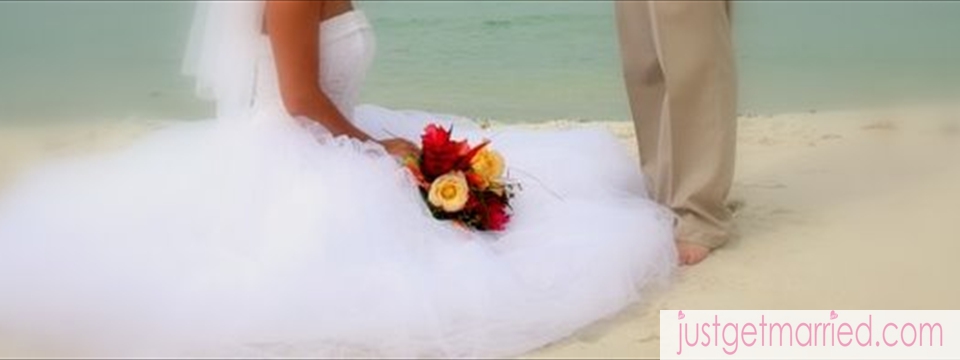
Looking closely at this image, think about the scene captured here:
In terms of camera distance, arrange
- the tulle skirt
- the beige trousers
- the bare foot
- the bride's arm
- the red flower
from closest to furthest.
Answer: the tulle skirt → the bride's arm → the red flower → the beige trousers → the bare foot

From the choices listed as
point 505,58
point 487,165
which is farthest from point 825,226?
point 505,58

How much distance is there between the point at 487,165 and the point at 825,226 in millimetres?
1223

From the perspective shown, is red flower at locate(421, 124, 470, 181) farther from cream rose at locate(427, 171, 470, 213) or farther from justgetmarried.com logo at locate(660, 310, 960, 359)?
justgetmarried.com logo at locate(660, 310, 960, 359)

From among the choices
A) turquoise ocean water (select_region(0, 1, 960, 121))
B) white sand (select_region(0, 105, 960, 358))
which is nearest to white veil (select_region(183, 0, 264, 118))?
white sand (select_region(0, 105, 960, 358))

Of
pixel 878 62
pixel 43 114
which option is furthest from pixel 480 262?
pixel 878 62

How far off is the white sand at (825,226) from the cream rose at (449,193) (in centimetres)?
46

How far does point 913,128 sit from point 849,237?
6.71 feet

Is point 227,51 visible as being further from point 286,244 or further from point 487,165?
point 487,165

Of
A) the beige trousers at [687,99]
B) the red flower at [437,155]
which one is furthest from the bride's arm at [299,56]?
the beige trousers at [687,99]

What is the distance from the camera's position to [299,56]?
9.99 feet

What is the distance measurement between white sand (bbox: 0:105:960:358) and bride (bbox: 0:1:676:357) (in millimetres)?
152

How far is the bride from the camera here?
286cm

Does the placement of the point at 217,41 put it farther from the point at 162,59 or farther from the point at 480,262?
the point at 162,59

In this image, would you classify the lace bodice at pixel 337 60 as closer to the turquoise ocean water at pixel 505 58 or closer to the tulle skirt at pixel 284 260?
the tulle skirt at pixel 284 260
